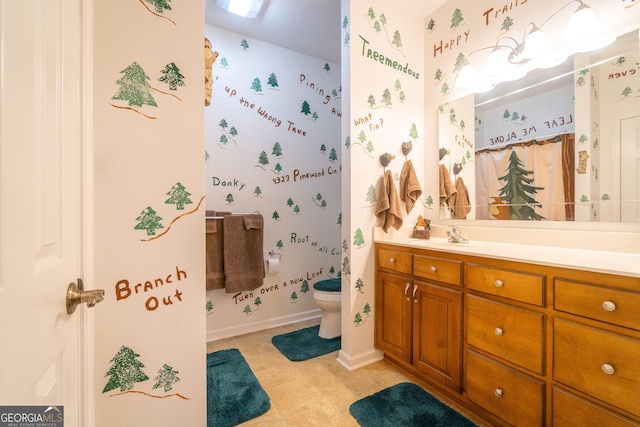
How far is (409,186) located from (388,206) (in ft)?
0.90

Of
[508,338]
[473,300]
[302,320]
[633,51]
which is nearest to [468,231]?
[473,300]

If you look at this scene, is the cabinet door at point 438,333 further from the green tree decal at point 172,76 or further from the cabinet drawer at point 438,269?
the green tree decal at point 172,76

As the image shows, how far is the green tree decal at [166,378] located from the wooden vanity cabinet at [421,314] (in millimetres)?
1361

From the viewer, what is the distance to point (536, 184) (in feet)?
5.14

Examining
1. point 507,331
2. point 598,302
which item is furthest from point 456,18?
point 507,331

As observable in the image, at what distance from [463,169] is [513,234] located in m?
0.60

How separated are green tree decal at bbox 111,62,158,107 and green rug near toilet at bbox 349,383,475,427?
1833mm

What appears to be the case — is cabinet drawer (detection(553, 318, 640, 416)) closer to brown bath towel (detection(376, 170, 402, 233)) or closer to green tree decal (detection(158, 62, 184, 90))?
brown bath towel (detection(376, 170, 402, 233))

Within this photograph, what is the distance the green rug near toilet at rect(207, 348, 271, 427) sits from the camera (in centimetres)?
139

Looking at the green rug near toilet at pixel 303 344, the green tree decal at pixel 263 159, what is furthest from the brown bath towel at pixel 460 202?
the green tree decal at pixel 263 159

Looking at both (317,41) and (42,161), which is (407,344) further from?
(317,41)

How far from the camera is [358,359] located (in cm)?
186

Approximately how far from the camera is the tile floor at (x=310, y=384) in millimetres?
1367

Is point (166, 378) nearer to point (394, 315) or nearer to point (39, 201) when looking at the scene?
point (39, 201)
